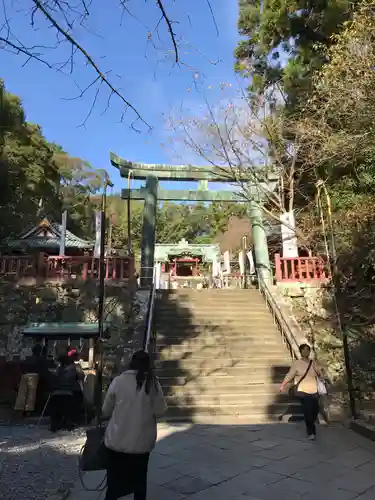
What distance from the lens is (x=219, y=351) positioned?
9555mm

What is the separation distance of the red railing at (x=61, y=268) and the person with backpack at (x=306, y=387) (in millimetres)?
6641

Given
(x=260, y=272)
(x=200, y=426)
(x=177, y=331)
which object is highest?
(x=260, y=272)

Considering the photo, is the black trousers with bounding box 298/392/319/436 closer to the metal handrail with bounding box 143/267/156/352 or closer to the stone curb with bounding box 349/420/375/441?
the stone curb with bounding box 349/420/375/441

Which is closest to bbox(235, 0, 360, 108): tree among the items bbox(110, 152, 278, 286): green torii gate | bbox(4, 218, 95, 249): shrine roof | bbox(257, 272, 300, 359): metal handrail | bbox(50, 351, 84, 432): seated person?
bbox(110, 152, 278, 286): green torii gate

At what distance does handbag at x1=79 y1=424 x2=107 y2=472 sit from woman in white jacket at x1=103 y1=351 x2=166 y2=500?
87 millimetres

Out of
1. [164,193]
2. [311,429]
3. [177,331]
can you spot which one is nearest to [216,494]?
[311,429]

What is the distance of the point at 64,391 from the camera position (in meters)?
6.43

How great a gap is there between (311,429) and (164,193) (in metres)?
12.2

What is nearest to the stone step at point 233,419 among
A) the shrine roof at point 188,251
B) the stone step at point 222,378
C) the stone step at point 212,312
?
the stone step at point 222,378

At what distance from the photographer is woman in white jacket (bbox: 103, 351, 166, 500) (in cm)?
299

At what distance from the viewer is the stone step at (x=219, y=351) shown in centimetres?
930

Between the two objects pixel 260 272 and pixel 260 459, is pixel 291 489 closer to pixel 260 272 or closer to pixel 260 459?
pixel 260 459

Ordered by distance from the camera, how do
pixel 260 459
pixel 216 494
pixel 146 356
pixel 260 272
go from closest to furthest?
1. pixel 146 356
2. pixel 216 494
3. pixel 260 459
4. pixel 260 272

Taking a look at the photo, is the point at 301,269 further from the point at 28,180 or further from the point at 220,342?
the point at 28,180
